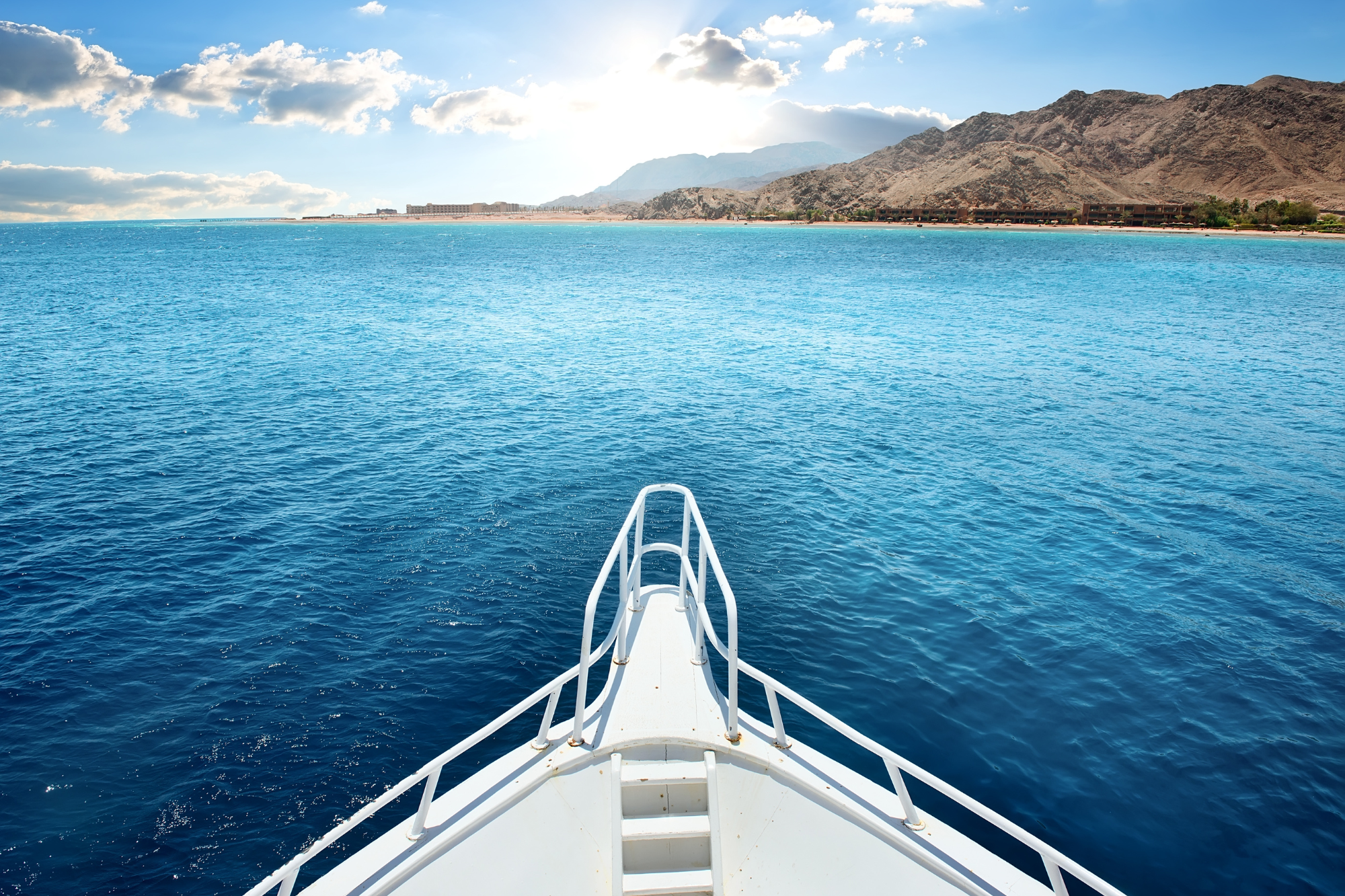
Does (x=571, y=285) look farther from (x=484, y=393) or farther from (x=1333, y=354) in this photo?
(x=1333, y=354)

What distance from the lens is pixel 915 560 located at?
17.9m

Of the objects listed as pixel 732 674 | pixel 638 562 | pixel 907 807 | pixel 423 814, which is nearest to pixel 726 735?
pixel 732 674

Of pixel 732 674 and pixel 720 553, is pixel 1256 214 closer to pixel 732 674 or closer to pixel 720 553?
pixel 720 553

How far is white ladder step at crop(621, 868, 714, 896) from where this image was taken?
6.53m

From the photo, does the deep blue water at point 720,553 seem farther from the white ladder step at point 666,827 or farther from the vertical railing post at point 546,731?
the white ladder step at point 666,827

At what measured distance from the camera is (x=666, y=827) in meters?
6.97

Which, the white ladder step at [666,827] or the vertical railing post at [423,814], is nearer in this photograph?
the vertical railing post at [423,814]

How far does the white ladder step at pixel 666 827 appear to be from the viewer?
684cm

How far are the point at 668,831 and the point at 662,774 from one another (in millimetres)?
613

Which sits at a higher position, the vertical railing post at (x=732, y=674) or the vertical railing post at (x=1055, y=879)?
the vertical railing post at (x=732, y=674)

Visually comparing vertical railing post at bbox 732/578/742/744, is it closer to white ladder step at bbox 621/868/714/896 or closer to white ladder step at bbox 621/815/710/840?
white ladder step at bbox 621/815/710/840

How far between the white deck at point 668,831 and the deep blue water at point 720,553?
165 inches

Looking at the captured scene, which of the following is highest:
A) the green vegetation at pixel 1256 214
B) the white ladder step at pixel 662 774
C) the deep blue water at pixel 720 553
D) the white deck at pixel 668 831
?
the green vegetation at pixel 1256 214

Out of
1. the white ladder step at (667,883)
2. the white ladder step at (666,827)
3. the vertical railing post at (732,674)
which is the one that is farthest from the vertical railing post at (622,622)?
the white ladder step at (667,883)
